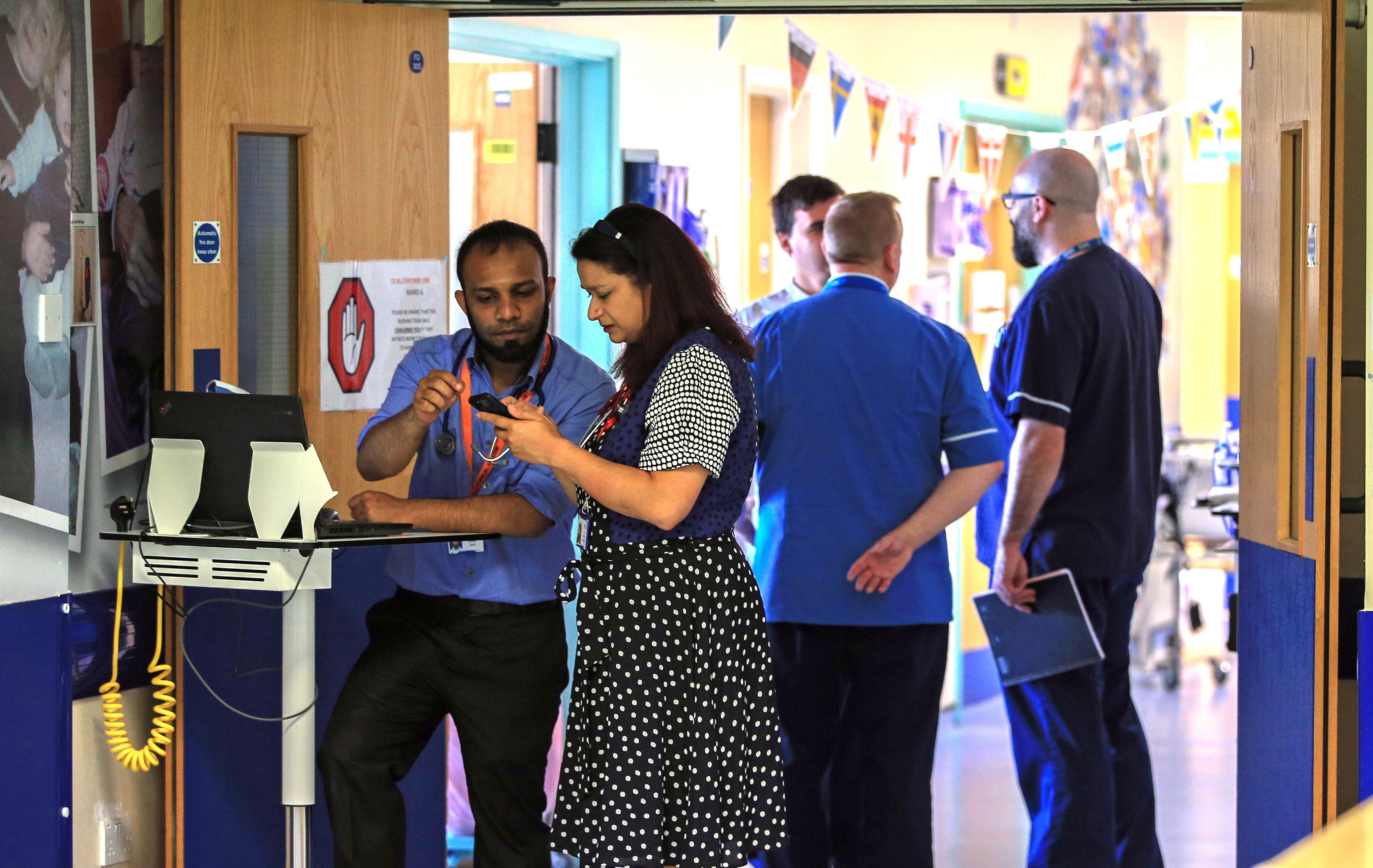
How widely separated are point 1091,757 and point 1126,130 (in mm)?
4771

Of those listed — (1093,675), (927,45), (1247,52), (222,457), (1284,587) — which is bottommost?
(1093,675)

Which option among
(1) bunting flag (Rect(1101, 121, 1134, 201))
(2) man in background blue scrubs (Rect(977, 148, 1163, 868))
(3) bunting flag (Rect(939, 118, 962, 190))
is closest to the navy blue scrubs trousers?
(2) man in background blue scrubs (Rect(977, 148, 1163, 868))

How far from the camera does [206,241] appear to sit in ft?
11.1

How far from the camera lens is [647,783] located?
2662mm

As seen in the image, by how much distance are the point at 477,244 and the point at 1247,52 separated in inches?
69.1

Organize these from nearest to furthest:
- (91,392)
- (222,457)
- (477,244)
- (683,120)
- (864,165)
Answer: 1. (222,457)
2. (477,244)
3. (91,392)
4. (683,120)
5. (864,165)

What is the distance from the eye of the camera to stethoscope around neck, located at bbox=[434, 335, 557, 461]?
123 inches

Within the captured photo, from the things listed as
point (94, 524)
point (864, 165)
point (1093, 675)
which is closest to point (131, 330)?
point (94, 524)

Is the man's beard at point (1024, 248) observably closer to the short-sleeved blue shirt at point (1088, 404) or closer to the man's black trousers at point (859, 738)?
the short-sleeved blue shirt at point (1088, 404)

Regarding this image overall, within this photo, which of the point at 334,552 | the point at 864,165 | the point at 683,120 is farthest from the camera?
the point at 864,165

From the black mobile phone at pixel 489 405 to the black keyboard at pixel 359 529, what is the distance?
300 mm

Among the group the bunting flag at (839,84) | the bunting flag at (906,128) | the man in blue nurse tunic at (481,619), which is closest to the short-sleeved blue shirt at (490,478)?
the man in blue nurse tunic at (481,619)

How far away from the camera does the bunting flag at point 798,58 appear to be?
16.8ft

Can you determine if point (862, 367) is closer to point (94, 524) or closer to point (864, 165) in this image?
point (94, 524)
